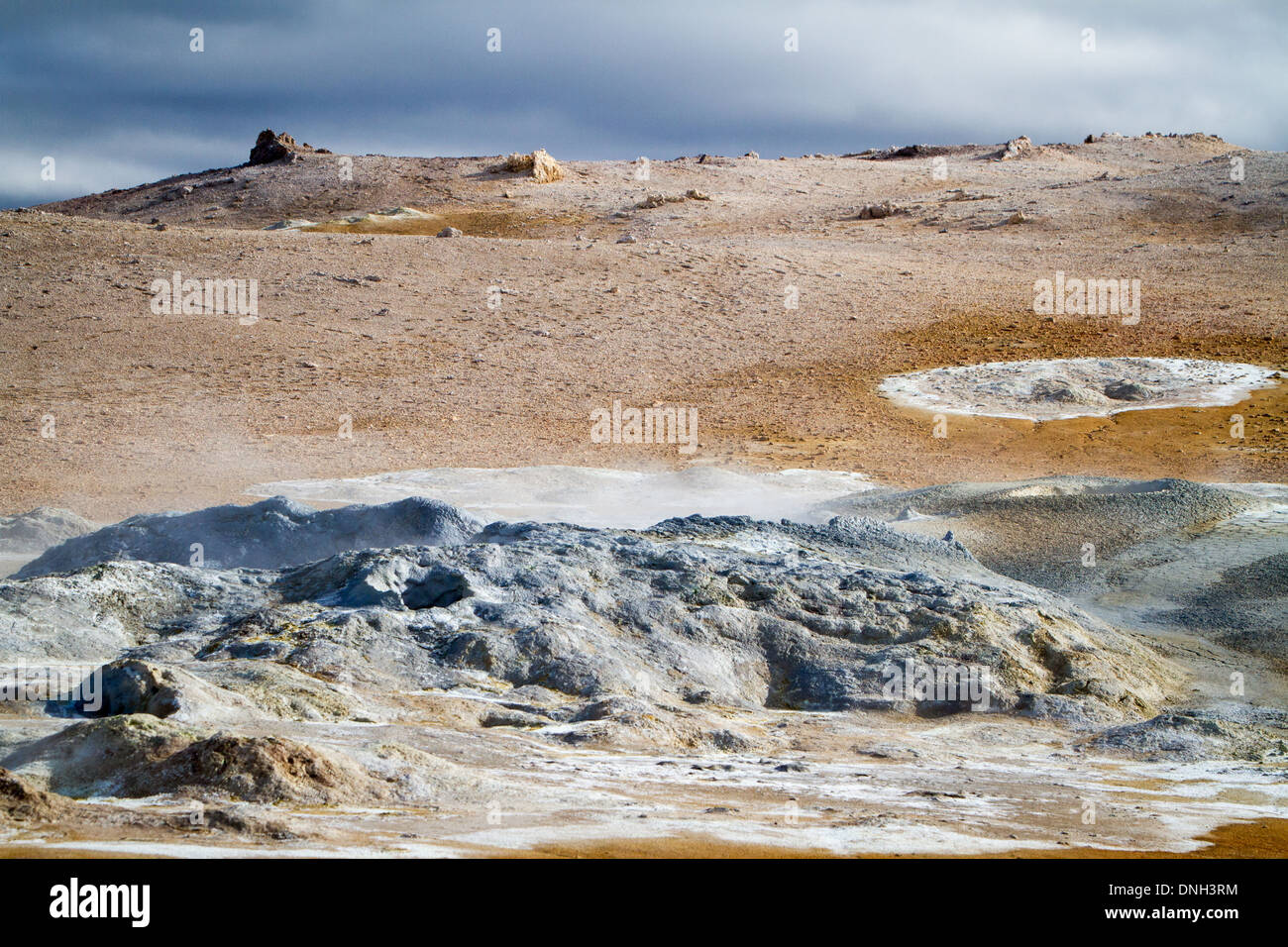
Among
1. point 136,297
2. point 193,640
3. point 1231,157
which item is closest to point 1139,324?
point 1231,157

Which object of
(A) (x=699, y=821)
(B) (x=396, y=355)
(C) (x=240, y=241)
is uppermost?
(C) (x=240, y=241)

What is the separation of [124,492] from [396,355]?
643 centimetres

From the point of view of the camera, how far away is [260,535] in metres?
8.41

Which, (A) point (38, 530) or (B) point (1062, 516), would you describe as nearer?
(A) point (38, 530)

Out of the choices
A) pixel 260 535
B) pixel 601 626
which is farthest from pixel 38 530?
pixel 601 626

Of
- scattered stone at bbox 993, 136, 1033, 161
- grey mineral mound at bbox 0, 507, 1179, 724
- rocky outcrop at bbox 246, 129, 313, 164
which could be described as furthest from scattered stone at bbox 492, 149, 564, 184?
grey mineral mound at bbox 0, 507, 1179, 724

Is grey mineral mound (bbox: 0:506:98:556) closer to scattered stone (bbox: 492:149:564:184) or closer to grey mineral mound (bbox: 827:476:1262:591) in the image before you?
grey mineral mound (bbox: 827:476:1262:591)

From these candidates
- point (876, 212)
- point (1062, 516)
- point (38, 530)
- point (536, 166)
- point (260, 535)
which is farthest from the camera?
point (536, 166)

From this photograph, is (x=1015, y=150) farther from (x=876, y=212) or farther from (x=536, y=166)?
(x=536, y=166)

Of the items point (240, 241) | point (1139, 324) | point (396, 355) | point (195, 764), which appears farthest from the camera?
point (240, 241)

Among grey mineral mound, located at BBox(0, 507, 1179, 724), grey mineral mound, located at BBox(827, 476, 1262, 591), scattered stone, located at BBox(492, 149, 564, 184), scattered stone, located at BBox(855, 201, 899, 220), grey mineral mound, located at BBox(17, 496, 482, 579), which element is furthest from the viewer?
scattered stone, located at BBox(492, 149, 564, 184)

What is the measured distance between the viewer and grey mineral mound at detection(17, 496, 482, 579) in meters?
8.26

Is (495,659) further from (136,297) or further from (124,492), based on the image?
(136,297)

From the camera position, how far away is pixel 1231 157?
95.9ft
